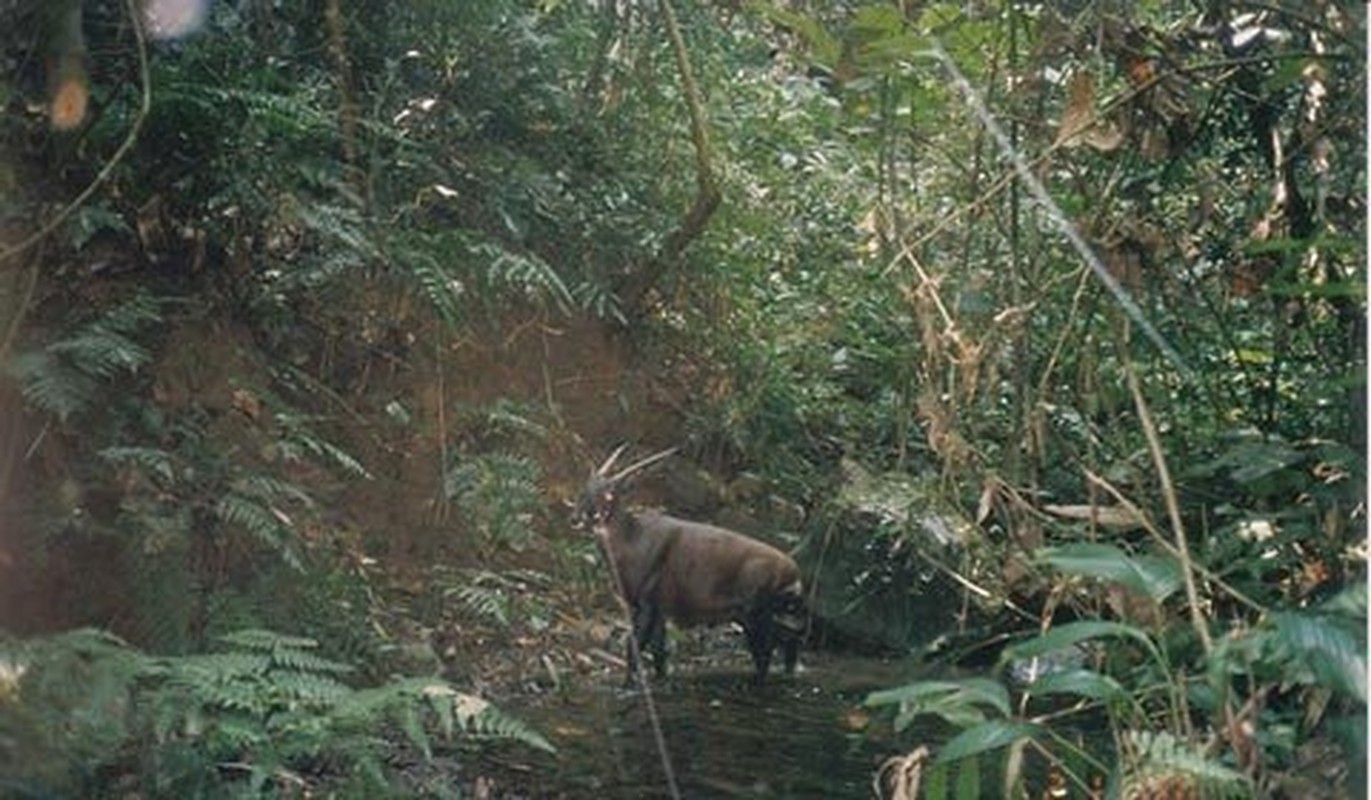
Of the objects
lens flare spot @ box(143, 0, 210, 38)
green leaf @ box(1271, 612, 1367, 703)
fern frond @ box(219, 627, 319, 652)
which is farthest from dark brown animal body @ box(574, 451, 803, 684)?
green leaf @ box(1271, 612, 1367, 703)

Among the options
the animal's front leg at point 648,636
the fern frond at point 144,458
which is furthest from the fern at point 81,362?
the animal's front leg at point 648,636

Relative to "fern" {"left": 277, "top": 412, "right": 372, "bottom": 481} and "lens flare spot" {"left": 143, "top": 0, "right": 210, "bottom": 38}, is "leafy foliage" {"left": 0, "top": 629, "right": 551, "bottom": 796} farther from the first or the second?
"lens flare spot" {"left": 143, "top": 0, "right": 210, "bottom": 38}

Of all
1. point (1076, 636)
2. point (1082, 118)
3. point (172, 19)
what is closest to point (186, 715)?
point (1076, 636)

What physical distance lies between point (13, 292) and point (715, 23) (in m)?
3.74

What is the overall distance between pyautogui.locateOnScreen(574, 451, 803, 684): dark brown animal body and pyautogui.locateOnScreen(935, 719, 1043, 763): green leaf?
4961 mm

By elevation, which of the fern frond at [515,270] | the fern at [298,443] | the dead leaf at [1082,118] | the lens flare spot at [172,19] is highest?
the lens flare spot at [172,19]

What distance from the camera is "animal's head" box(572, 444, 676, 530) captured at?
8570 millimetres

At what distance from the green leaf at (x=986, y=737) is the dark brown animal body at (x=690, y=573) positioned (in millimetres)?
4961

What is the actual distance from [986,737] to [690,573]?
5.36 m

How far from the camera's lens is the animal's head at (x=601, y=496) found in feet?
28.1

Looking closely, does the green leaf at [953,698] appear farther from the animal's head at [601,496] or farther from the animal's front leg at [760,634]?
the animal's head at [601,496]

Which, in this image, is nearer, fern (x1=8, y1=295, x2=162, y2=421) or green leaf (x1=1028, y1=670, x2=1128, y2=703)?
green leaf (x1=1028, y1=670, x2=1128, y2=703)

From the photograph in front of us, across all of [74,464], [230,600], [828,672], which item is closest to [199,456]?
[74,464]

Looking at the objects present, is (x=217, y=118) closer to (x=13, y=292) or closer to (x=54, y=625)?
(x=13, y=292)
